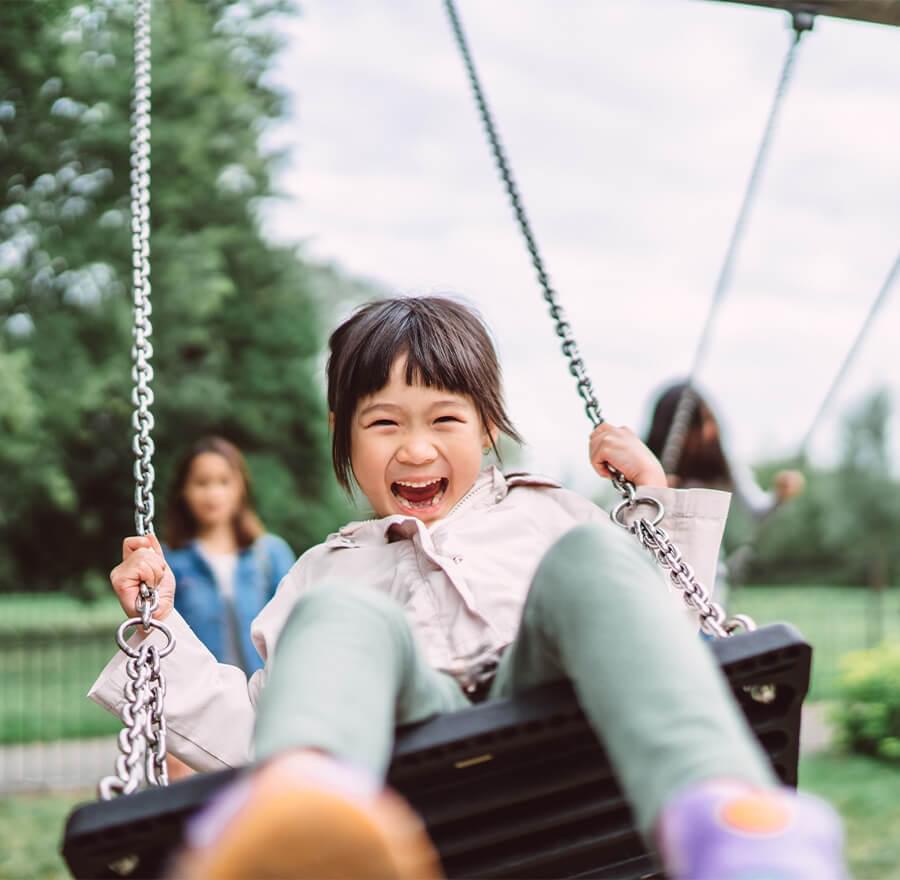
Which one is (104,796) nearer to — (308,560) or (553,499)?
(308,560)

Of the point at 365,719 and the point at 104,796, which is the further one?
the point at 104,796

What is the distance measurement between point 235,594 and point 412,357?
100 inches

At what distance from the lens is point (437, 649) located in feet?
5.38

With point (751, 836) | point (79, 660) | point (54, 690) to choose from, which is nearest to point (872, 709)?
point (751, 836)

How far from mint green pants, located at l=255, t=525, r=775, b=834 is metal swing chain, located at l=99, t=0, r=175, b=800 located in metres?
0.29

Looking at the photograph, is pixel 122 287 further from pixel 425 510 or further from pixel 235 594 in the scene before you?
pixel 425 510

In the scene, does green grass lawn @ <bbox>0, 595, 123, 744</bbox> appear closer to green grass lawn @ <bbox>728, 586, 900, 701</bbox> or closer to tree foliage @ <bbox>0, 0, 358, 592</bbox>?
tree foliage @ <bbox>0, 0, 358, 592</bbox>

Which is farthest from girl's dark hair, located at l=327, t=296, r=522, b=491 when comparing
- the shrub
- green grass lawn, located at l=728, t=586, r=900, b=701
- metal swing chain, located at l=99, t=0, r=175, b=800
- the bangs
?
green grass lawn, located at l=728, t=586, r=900, b=701

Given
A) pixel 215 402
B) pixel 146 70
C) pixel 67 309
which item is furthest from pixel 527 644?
pixel 215 402

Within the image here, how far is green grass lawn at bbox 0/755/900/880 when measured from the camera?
4.80 m

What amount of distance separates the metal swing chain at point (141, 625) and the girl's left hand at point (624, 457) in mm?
715

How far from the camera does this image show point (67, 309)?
8.37 metres

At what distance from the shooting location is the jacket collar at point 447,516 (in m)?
1.86

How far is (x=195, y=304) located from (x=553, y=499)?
747 cm
